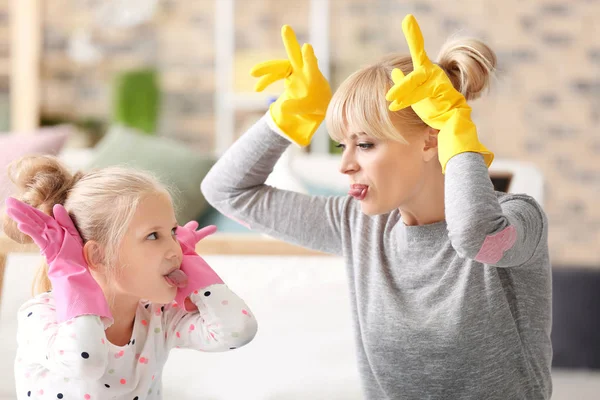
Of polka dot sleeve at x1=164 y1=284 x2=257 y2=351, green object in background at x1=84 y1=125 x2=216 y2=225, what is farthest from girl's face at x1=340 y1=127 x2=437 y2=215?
green object in background at x1=84 y1=125 x2=216 y2=225

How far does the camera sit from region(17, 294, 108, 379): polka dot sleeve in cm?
105

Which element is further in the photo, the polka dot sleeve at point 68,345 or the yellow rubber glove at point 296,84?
the yellow rubber glove at point 296,84

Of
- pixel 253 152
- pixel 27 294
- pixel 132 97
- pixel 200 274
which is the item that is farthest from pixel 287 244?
pixel 132 97

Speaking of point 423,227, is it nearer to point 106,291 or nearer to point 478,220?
point 478,220

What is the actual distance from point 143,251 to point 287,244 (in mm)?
507

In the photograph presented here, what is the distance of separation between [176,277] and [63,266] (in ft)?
0.57

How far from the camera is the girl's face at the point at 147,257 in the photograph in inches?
45.1

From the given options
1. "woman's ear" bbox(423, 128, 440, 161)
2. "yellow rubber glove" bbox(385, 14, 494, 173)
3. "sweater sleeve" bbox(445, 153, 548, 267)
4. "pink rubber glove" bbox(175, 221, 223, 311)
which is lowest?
"pink rubber glove" bbox(175, 221, 223, 311)

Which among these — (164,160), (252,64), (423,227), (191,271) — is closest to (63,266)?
(191,271)

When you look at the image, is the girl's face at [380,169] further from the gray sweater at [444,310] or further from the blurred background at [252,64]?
the blurred background at [252,64]

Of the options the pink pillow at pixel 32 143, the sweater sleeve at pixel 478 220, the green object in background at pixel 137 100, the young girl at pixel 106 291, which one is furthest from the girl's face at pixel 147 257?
the green object in background at pixel 137 100

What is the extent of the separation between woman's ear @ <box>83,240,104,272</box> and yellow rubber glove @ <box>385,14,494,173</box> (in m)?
0.48

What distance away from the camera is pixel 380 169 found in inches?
48.1

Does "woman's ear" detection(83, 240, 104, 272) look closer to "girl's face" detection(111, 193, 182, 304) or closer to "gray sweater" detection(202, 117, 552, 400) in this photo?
"girl's face" detection(111, 193, 182, 304)
